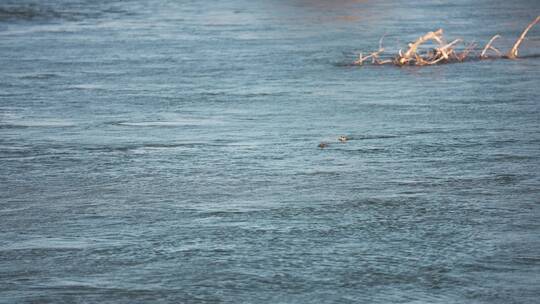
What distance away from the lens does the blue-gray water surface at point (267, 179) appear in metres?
6.91

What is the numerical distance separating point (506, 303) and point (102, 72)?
12.1 meters

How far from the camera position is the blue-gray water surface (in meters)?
6.91

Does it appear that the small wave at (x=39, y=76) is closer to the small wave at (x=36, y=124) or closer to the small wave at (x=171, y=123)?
the small wave at (x=36, y=124)

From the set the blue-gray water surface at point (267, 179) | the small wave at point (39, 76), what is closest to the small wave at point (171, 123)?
the blue-gray water surface at point (267, 179)

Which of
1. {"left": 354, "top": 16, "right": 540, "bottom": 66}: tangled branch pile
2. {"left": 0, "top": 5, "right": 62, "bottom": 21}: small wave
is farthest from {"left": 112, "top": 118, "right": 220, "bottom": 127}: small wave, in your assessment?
{"left": 0, "top": 5, "right": 62, "bottom": 21}: small wave

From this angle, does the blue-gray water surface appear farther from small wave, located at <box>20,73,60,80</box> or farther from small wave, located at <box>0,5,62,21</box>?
small wave, located at <box>0,5,62,21</box>

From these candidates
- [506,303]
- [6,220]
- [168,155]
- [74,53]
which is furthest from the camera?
[74,53]

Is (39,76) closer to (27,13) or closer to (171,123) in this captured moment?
(171,123)

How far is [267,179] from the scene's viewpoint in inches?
383

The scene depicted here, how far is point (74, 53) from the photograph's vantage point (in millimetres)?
21062

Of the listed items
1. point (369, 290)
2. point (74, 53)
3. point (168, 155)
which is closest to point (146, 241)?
point (369, 290)

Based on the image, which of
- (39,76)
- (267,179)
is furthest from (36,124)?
(39,76)

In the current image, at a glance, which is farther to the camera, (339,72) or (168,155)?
(339,72)

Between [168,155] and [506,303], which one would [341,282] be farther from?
[168,155]
